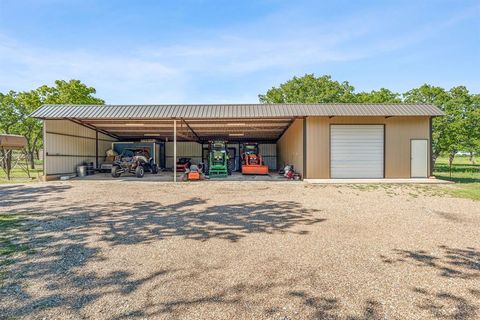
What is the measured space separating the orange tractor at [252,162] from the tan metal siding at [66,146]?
1021cm

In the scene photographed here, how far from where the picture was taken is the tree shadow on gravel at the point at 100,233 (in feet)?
9.59

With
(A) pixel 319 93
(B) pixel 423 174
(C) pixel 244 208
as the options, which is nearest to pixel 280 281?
(C) pixel 244 208

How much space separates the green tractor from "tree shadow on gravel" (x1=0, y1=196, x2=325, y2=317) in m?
6.76

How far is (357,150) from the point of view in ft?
45.4

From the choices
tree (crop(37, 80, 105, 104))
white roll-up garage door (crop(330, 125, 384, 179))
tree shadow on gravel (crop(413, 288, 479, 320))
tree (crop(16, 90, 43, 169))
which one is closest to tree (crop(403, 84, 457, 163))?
white roll-up garage door (crop(330, 125, 384, 179))

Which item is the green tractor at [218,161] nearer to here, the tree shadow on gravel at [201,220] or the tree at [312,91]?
the tree shadow on gravel at [201,220]

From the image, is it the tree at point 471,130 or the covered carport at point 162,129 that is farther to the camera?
the tree at point 471,130

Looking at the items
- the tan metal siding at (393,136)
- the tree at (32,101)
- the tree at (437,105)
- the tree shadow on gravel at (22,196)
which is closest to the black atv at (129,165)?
the tree shadow on gravel at (22,196)

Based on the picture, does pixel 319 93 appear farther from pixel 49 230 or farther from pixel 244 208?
pixel 49 230

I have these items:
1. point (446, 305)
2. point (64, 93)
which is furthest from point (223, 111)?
point (64, 93)

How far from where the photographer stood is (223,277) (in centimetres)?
334

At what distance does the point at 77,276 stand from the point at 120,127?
16.4 meters

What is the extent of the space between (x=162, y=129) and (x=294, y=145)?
29.6 ft

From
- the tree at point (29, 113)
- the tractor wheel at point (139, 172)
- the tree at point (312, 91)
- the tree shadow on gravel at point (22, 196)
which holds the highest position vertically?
the tree at point (312, 91)
